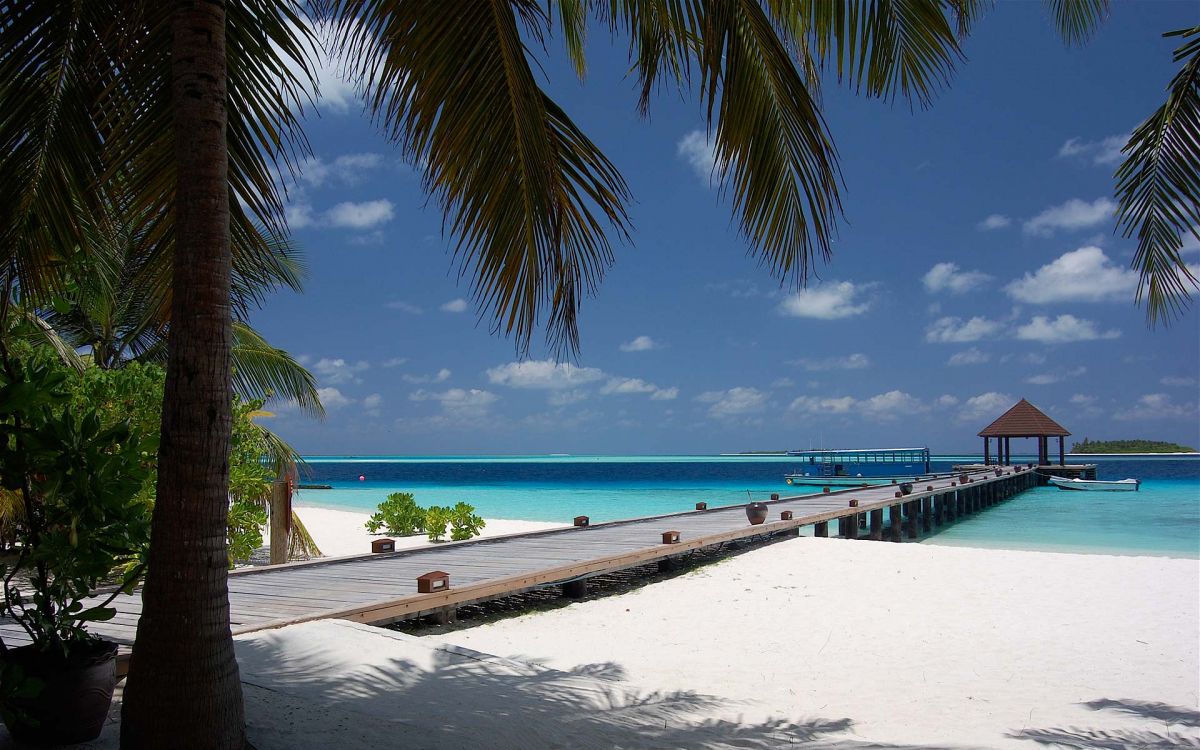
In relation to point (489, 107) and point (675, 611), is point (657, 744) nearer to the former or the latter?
point (489, 107)

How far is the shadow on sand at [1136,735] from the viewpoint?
204 inches

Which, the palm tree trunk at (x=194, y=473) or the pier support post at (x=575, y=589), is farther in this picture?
the pier support post at (x=575, y=589)

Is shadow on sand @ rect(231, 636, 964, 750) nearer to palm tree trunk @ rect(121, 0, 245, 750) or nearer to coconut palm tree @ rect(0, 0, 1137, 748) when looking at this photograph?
palm tree trunk @ rect(121, 0, 245, 750)

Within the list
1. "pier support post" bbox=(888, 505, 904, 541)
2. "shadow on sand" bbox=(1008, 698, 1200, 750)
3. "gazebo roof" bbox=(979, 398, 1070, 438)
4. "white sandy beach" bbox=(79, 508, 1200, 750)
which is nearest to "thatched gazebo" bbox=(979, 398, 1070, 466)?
"gazebo roof" bbox=(979, 398, 1070, 438)

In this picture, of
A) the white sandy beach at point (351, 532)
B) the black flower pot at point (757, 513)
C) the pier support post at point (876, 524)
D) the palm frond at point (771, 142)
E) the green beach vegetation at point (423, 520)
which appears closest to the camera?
the palm frond at point (771, 142)

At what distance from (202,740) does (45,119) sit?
337cm

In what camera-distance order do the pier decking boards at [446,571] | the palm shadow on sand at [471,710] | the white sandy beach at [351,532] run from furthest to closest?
the white sandy beach at [351,532] < the pier decking boards at [446,571] < the palm shadow on sand at [471,710]

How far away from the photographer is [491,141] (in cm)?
404

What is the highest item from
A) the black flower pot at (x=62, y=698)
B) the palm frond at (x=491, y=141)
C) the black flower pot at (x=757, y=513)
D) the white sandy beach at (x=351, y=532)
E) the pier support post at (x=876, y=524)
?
the palm frond at (x=491, y=141)

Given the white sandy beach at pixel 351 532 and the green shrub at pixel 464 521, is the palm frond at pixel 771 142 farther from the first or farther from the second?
the green shrub at pixel 464 521

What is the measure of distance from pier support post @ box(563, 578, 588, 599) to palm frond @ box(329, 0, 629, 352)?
6.48m

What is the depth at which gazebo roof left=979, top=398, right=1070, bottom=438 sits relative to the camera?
46625 millimetres

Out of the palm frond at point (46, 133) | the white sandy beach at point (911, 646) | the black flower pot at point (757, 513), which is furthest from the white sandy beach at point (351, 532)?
the palm frond at point (46, 133)

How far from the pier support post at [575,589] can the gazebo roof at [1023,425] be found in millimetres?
42799
